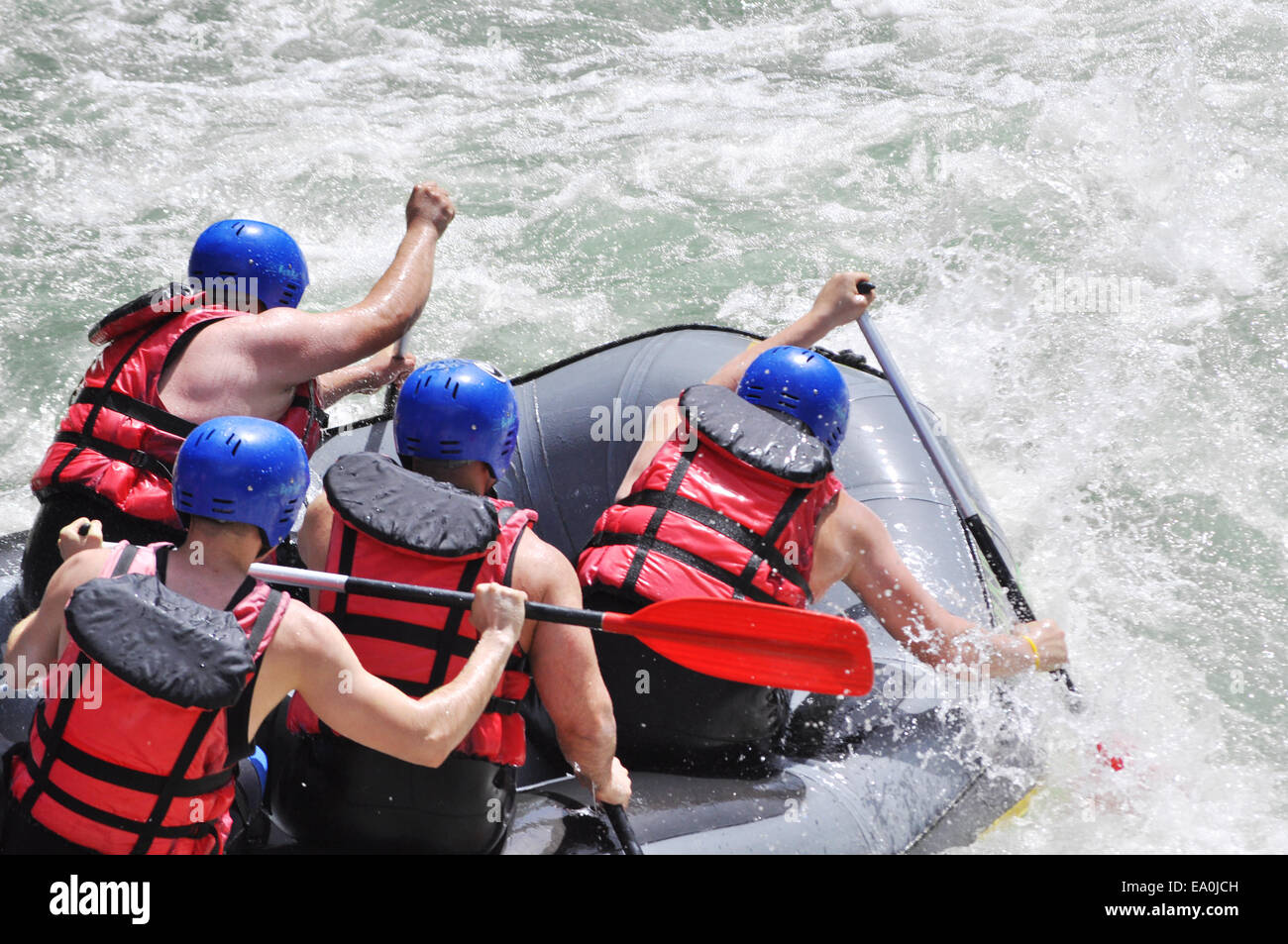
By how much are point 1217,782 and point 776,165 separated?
4.41 m

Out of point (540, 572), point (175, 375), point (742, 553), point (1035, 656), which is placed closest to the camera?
point (540, 572)

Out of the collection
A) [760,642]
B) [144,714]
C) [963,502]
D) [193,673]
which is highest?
[193,673]

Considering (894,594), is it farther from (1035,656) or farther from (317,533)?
(317,533)

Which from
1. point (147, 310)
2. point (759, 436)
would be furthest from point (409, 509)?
point (147, 310)

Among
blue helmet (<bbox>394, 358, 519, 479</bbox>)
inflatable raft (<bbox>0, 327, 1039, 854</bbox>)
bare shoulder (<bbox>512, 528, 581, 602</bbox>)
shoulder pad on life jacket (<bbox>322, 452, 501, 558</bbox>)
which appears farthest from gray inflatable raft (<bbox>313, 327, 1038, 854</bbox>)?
blue helmet (<bbox>394, 358, 519, 479</bbox>)

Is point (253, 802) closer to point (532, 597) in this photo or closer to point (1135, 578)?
point (532, 597)

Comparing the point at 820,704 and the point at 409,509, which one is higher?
the point at 409,509

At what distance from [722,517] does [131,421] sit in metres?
1.38

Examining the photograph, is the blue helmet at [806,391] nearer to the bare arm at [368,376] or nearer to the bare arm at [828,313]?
the bare arm at [828,313]

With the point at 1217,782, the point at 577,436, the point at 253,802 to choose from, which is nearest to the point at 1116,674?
the point at 1217,782

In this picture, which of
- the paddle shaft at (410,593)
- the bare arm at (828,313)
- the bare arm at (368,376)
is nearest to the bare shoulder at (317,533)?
the paddle shaft at (410,593)

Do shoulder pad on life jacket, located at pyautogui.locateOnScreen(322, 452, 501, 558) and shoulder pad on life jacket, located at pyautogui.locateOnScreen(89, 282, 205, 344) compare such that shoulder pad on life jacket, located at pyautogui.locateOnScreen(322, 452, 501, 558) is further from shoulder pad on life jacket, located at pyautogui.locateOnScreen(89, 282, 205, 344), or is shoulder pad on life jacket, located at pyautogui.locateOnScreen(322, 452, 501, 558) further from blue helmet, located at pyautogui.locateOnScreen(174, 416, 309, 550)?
shoulder pad on life jacket, located at pyautogui.locateOnScreen(89, 282, 205, 344)

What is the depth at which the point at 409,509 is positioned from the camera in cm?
258

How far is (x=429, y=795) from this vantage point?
103 inches
